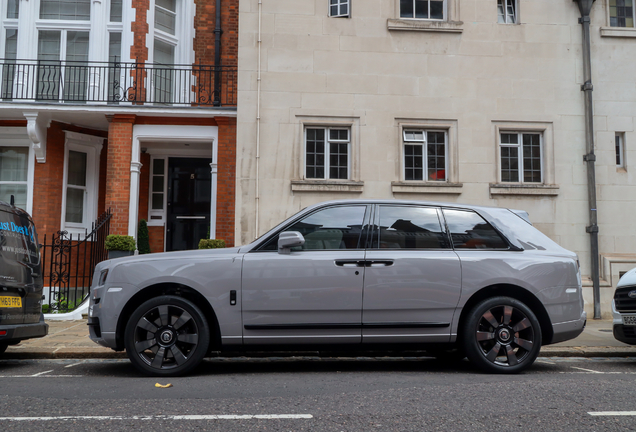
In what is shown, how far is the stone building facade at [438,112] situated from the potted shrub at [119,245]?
2.26 meters

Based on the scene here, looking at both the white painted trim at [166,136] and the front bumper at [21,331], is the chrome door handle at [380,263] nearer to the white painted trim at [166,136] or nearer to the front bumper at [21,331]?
the front bumper at [21,331]

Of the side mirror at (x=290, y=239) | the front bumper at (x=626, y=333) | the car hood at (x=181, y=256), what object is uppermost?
the side mirror at (x=290, y=239)

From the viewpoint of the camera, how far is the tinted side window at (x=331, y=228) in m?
6.08

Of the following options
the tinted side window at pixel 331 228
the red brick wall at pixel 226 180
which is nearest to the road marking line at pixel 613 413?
the tinted side window at pixel 331 228

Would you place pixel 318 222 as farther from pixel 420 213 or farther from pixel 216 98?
pixel 216 98

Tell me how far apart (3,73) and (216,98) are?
5.02 m

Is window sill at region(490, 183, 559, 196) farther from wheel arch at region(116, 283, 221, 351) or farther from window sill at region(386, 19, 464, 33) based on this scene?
wheel arch at region(116, 283, 221, 351)

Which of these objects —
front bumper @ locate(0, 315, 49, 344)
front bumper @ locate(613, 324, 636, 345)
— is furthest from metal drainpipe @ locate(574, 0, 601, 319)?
front bumper @ locate(0, 315, 49, 344)

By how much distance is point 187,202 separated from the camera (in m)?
15.1

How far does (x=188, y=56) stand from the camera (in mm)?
15086

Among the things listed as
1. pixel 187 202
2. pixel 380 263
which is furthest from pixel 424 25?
pixel 380 263

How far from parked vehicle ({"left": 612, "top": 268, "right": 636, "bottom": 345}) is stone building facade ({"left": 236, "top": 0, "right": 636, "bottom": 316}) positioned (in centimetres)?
523

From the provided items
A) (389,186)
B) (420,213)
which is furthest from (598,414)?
(389,186)

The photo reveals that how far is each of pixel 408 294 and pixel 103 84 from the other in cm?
1045
